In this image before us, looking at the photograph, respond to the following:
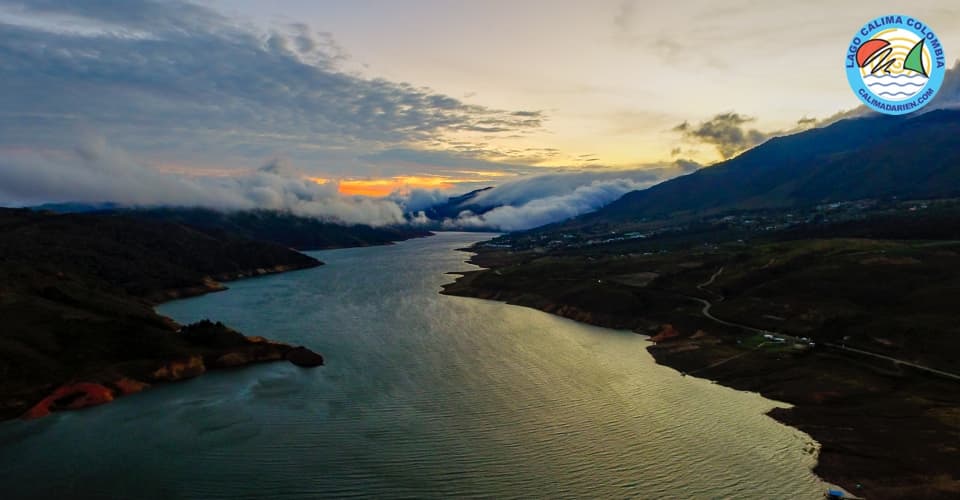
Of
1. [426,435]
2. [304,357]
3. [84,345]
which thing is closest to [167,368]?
[84,345]

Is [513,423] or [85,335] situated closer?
[513,423]

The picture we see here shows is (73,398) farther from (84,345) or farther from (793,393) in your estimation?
(793,393)

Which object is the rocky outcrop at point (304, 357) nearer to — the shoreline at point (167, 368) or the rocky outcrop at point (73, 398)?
the shoreline at point (167, 368)

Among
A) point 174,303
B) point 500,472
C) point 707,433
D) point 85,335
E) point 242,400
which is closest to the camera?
point 500,472

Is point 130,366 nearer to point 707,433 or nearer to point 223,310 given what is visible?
point 223,310

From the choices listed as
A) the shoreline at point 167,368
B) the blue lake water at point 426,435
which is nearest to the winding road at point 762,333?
the blue lake water at point 426,435

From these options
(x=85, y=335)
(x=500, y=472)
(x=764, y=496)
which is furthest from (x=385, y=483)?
(x=85, y=335)
